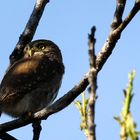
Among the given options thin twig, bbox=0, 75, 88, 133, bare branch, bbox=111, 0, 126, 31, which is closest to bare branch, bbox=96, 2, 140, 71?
bare branch, bbox=111, 0, 126, 31

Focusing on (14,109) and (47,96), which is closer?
(14,109)

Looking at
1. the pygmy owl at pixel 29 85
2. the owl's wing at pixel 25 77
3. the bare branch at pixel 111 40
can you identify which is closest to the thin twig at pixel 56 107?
the bare branch at pixel 111 40

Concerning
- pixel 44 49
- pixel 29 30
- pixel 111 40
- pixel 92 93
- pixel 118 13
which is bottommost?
pixel 92 93

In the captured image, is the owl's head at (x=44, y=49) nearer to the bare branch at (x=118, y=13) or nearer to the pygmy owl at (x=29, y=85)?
the pygmy owl at (x=29, y=85)

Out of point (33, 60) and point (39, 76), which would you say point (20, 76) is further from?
point (33, 60)

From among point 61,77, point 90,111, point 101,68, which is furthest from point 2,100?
point 90,111

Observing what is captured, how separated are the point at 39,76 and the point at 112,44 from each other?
12.3 ft

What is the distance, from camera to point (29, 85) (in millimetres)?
6207

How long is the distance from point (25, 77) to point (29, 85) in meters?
0.23

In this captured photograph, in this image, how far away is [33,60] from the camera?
23.5ft

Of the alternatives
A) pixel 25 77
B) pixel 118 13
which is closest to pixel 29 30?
pixel 25 77

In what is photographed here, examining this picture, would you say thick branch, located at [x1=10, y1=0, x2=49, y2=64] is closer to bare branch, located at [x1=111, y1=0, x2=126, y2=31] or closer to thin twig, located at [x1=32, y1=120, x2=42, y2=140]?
thin twig, located at [x1=32, y1=120, x2=42, y2=140]

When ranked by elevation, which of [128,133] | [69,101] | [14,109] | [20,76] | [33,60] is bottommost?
[128,133]

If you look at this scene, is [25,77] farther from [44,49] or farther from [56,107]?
[56,107]
